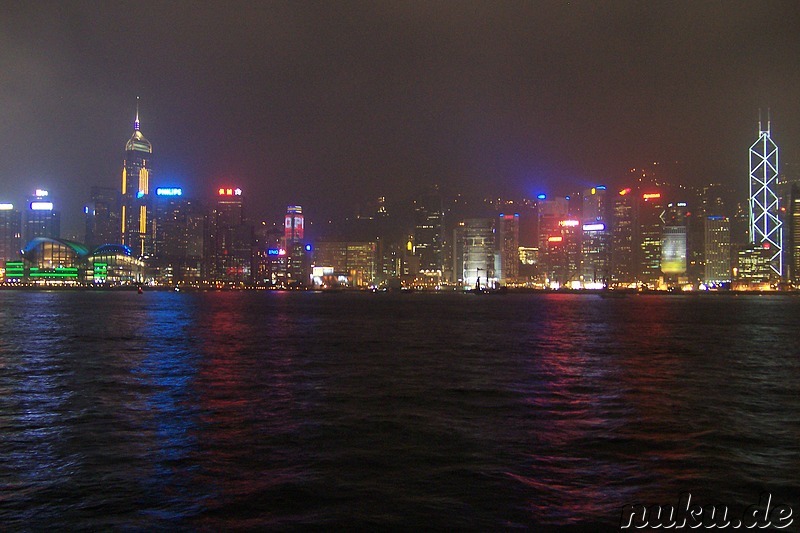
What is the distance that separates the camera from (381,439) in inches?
687

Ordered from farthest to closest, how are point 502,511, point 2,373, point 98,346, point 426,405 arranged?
point 98,346 < point 2,373 < point 426,405 < point 502,511

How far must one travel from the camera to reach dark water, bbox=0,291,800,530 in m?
12.1

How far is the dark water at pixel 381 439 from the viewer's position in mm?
12117

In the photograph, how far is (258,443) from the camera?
16891 mm

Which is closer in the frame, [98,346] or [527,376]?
[527,376]

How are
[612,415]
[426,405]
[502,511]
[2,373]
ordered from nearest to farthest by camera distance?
1. [502,511]
2. [612,415]
3. [426,405]
4. [2,373]

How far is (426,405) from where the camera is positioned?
22422 mm

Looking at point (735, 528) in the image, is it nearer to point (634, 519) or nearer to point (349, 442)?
point (634, 519)

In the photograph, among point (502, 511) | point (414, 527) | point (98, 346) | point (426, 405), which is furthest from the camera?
point (98, 346)

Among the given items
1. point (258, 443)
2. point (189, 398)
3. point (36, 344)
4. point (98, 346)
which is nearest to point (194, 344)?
point (98, 346)

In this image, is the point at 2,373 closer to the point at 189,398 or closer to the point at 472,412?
the point at 189,398

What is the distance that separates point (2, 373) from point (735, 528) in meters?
28.9

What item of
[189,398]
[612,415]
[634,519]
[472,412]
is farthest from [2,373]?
[634,519]

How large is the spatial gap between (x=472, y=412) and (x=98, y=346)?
30794 millimetres
